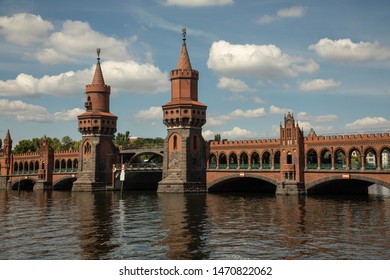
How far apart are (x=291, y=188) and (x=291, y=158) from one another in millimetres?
5771

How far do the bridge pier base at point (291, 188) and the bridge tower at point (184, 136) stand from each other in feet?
51.5

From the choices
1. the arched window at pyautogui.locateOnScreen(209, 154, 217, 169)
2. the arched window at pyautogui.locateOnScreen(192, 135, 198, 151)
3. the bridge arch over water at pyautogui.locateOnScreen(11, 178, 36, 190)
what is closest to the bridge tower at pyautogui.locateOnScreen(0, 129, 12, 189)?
the bridge arch over water at pyautogui.locateOnScreen(11, 178, 36, 190)

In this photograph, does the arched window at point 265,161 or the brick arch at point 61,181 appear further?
the brick arch at point 61,181

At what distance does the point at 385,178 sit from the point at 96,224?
3812cm

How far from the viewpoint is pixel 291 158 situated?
67.5m

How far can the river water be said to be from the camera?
24484 mm

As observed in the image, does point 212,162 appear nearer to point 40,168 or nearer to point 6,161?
point 40,168

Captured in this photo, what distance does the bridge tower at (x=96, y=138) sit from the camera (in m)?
85.4

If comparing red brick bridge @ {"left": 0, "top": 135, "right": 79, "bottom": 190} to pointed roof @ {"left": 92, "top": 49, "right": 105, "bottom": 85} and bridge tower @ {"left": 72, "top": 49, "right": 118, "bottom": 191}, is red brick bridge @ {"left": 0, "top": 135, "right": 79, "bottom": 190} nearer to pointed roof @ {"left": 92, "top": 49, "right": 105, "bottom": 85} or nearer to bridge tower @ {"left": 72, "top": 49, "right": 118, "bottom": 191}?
bridge tower @ {"left": 72, "top": 49, "right": 118, "bottom": 191}

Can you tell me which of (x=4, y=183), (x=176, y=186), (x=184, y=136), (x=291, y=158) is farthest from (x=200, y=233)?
(x=4, y=183)

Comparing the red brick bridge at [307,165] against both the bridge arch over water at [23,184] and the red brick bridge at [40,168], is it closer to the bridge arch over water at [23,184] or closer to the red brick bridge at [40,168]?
the red brick bridge at [40,168]

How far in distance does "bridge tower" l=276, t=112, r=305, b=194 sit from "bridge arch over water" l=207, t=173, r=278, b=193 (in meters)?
7.39

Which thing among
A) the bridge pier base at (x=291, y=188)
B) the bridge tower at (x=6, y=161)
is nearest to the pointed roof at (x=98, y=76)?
the bridge tower at (x=6, y=161)

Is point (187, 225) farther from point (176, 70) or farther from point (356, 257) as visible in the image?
point (176, 70)
